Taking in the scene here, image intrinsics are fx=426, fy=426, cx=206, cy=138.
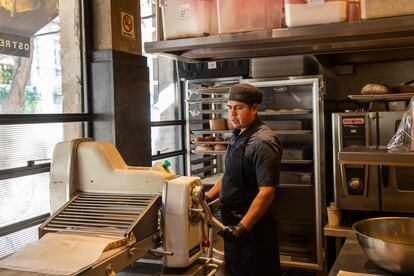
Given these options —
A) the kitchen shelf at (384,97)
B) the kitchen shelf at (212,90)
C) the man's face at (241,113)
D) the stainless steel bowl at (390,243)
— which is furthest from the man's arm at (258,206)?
the kitchen shelf at (212,90)

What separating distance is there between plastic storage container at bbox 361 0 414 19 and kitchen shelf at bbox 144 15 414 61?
20 millimetres

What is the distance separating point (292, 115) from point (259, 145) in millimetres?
1269

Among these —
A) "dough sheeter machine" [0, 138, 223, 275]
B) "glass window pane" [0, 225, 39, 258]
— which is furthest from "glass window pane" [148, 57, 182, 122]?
"dough sheeter machine" [0, 138, 223, 275]

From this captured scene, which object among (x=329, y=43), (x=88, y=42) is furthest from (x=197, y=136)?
(x=329, y=43)

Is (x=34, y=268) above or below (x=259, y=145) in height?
below

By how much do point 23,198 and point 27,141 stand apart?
0.35 m

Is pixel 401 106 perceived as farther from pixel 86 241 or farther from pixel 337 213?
pixel 86 241

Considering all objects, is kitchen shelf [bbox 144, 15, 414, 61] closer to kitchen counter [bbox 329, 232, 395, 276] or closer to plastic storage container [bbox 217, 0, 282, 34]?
plastic storage container [bbox 217, 0, 282, 34]

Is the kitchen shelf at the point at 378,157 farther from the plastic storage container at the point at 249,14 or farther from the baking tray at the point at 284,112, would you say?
the baking tray at the point at 284,112

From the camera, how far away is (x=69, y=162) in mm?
1659

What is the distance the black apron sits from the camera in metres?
2.79

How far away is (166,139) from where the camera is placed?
4.43 meters

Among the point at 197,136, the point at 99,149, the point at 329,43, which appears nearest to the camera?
the point at 99,149

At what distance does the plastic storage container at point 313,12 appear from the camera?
5.03 ft
